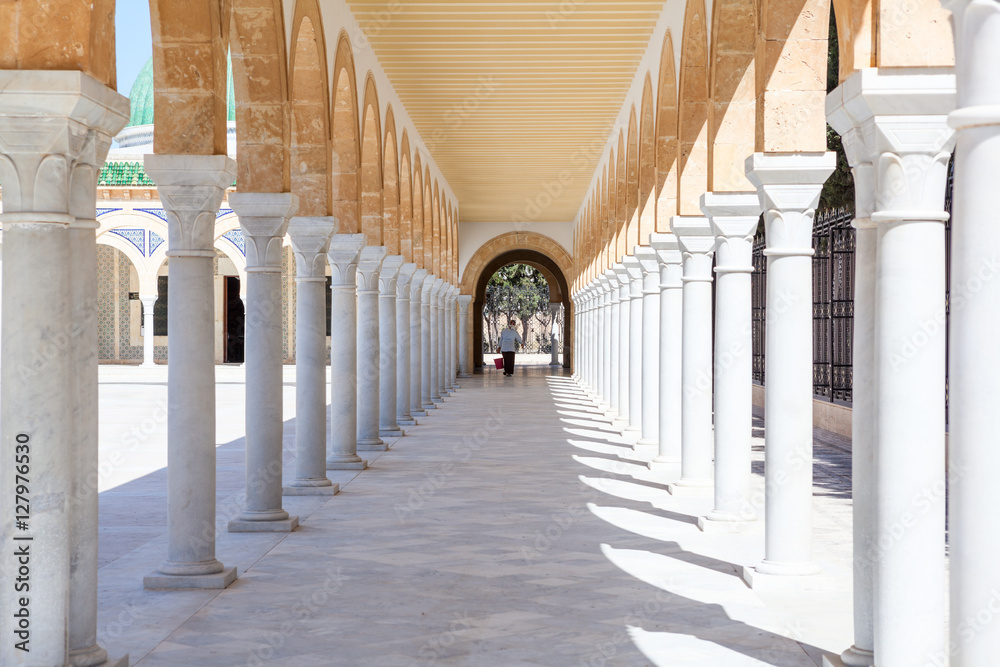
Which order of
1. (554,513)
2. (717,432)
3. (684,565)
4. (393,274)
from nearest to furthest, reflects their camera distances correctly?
(684,565) → (717,432) → (554,513) → (393,274)

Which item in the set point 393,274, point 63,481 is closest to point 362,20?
point 393,274

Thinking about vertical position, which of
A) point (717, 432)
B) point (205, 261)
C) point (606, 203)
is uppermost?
point (606, 203)

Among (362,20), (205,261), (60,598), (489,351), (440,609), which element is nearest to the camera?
(60,598)

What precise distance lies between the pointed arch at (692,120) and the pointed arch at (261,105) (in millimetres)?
3124

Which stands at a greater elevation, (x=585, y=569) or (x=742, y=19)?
(x=742, y=19)

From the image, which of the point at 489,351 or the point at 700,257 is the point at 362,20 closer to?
the point at 700,257

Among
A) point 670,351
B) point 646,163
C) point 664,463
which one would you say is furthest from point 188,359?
point 646,163

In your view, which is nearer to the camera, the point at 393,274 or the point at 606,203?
the point at 393,274

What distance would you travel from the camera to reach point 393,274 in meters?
12.8

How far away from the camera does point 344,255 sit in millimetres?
9609

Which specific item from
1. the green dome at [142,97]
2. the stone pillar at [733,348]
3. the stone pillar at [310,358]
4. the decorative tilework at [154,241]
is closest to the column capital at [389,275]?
the stone pillar at [310,358]

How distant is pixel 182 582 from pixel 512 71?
26.1 ft

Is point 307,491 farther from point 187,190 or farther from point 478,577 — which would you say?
point 187,190

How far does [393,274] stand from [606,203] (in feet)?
16.4
